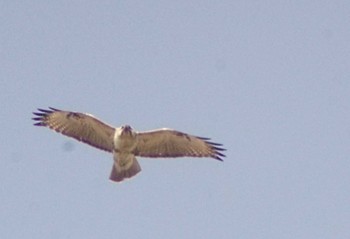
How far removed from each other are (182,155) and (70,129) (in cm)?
223

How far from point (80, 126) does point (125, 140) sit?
3.94 ft

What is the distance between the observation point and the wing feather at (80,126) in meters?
14.3

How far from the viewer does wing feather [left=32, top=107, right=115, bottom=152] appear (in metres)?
14.3

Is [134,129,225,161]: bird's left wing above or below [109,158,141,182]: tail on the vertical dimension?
above

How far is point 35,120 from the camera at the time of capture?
14953mm

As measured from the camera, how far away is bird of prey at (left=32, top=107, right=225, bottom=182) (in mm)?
13891

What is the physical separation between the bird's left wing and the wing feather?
0.63 meters

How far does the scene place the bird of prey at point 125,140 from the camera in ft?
45.6

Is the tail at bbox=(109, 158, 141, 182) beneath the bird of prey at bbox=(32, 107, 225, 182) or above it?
beneath

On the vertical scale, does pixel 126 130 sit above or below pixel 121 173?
above

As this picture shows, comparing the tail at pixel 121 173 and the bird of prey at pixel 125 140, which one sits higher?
the bird of prey at pixel 125 140

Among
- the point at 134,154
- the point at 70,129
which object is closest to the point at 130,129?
the point at 134,154

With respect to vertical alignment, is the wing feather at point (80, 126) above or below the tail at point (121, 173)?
above

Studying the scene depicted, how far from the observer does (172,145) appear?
14.5m
